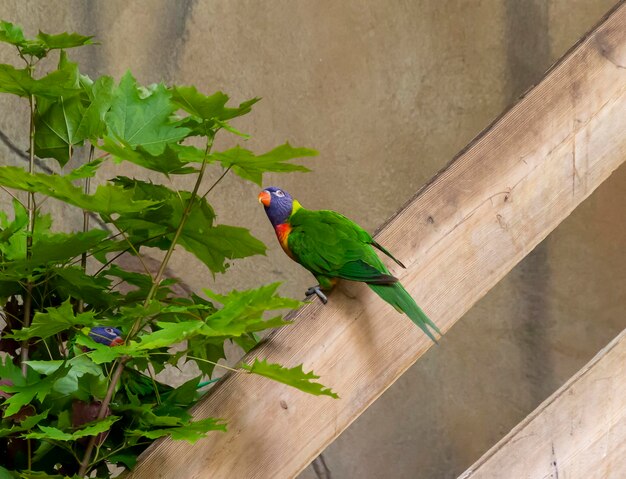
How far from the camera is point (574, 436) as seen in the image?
911 mm

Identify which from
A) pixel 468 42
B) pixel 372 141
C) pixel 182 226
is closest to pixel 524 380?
pixel 372 141

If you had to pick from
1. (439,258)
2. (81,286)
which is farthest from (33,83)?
(439,258)

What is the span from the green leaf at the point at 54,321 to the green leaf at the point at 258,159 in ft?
0.58

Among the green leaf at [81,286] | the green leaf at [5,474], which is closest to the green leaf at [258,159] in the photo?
the green leaf at [81,286]

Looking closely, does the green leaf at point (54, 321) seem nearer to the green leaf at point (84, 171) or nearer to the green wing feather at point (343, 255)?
the green leaf at point (84, 171)

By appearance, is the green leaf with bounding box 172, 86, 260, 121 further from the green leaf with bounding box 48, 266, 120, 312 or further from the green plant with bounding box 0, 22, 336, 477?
the green leaf with bounding box 48, 266, 120, 312

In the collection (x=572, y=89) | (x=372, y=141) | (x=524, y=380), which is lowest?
Answer: (x=524, y=380)

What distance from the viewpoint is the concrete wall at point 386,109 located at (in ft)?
7.51

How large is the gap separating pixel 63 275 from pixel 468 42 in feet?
5.55

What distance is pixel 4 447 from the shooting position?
83 centimetres

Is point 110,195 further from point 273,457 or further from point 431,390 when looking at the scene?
point 431,390

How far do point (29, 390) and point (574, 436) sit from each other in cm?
55

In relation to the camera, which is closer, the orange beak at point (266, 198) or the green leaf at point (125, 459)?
the green leaf at point (125, 459)

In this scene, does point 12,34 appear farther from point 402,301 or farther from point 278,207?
point 402,301
